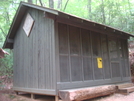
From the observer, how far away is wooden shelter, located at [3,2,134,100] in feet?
17.3

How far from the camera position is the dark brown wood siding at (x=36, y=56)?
5352mm

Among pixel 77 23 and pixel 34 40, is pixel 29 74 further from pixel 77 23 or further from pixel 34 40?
pixel 77 23

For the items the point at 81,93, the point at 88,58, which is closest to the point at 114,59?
the point at 88,58

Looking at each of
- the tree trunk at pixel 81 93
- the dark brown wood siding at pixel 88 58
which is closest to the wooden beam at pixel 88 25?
the dark brown wood siding at pixel 88 58

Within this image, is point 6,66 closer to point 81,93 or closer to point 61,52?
point 61,52

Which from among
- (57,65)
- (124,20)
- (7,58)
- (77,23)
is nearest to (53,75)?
(57,65)

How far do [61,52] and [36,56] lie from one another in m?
1.33

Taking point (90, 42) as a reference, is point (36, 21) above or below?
above

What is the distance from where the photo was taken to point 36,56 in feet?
20.0

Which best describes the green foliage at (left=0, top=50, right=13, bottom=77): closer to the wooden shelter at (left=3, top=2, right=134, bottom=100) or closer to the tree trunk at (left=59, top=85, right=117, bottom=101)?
the wooden shelter at (left=3, top=2, right=134, bottom=100)

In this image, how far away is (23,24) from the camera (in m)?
7.28

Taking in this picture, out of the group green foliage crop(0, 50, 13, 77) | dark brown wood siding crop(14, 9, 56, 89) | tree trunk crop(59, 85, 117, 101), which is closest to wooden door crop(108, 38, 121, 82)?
tree trunk crop(59, 85, 117, 101)

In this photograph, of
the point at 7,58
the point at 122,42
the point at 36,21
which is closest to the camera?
the point at 36,21

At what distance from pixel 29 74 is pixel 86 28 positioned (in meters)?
3.33
